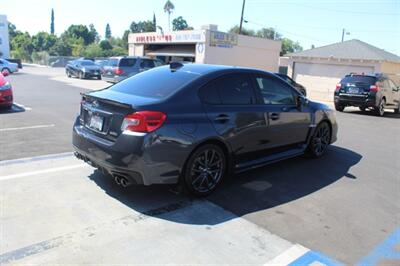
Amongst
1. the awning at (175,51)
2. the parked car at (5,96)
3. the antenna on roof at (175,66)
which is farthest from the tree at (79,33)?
the antenna on roof at (175,66)

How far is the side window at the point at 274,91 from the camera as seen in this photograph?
220 inches

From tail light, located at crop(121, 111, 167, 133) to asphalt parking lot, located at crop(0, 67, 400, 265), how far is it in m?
0.94

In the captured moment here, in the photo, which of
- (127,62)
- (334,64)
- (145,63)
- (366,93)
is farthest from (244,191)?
(334,64)

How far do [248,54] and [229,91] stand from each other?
29.6 metres

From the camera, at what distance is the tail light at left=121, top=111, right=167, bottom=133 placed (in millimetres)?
4121

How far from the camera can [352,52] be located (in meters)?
26.5

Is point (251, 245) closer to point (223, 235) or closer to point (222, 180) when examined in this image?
point (223, 235)

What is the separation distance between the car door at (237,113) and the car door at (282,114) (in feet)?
0.62

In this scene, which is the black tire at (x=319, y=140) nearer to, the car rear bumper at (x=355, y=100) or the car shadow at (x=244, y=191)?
the car shadow at (x=244, y=191)

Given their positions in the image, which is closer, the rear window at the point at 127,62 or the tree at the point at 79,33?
the rear window at the point at 127,62

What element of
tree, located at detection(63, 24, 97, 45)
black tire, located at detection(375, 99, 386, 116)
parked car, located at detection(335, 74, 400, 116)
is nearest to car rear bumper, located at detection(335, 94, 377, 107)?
parked car, located at detection(335, 74, 400, 116)

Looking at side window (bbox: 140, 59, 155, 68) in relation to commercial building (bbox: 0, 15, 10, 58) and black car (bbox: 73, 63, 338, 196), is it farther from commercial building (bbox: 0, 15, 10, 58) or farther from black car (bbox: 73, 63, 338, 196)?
commercial building (bbox: 0, 15, 10, 58)

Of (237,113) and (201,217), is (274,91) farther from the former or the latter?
(201,217)

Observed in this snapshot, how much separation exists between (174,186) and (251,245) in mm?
1336
